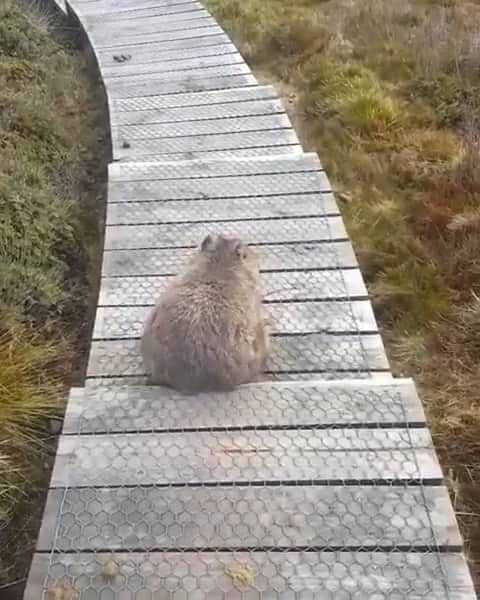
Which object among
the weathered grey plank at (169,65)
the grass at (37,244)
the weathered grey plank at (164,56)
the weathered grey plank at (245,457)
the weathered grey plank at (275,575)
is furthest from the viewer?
the weathered grey plank at (164,56)

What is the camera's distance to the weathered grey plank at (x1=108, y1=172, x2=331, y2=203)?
4.44 m

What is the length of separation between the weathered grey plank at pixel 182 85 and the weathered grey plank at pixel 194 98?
0.35ft

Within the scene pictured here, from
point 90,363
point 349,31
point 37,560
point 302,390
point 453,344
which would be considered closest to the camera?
point 37,560

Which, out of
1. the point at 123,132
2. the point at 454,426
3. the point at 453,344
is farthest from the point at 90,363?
the point at 123,132

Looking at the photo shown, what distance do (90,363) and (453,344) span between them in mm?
1818

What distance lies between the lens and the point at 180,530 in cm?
239

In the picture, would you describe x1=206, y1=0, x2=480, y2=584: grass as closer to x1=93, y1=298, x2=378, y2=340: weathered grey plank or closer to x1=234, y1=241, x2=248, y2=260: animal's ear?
x1=93, y1=298, x2=378, y2=340: weathered grey plank

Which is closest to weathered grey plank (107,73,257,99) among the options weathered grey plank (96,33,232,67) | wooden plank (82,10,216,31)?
weathered grey plank (96,33,232,67)

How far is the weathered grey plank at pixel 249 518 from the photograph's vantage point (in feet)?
7.70

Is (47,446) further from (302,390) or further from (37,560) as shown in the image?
(302,390)

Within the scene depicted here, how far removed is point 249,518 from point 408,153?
3794 millimetres

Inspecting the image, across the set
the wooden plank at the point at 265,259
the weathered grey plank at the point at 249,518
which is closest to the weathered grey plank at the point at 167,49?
the wooden plank at the point at 265,259

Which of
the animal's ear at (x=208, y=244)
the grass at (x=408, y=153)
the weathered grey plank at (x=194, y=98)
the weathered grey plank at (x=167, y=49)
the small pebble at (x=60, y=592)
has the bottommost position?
the grass at (x=408, y=153)

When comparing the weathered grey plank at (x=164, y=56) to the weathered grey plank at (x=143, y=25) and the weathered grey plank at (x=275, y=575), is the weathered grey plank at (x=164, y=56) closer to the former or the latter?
the weathered grey plank at (x=143, y=25)
